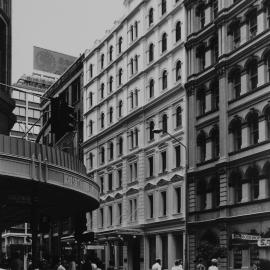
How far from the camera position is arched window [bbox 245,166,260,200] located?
145ft

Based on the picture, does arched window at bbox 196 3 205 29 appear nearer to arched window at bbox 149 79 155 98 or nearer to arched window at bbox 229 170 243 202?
arched window at bbox 149 79 155 98

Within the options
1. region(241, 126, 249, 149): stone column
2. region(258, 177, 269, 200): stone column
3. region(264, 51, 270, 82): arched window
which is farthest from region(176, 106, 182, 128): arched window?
region(258, 177, 269, 200): stone column

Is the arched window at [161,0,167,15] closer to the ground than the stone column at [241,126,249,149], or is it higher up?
higher up

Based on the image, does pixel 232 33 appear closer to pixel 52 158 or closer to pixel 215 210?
pixel 215 210

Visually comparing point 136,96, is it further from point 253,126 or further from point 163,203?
point 253,126

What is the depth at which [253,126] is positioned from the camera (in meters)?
45.3

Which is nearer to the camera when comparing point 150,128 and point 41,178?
point 41,178

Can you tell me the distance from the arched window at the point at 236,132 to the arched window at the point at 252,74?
242 centimetres

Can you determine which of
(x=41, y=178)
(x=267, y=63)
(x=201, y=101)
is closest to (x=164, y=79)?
(x=201, y=101)

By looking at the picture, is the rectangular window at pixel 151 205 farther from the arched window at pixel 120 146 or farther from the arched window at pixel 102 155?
the arched window at pixel 102 155

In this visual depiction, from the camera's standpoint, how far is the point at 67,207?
28.3 meters

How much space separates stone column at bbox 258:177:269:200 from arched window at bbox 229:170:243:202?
2.61 meters

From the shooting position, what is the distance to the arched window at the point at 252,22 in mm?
45969

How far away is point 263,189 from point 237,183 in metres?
3.42
